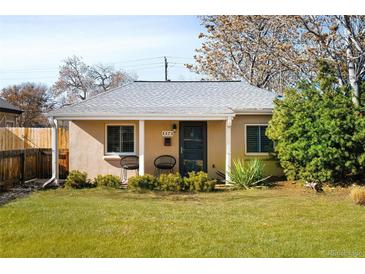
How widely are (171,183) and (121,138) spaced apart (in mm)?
2908

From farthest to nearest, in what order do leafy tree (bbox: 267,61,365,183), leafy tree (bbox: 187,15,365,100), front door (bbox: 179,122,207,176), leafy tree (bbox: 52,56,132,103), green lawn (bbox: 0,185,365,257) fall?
leafy tree (bbox: 52,56,132,103) < front door (bbox: 179,122,207,176) < leafy tree (bbox: 187,15,365,100) < leafy tree (bbox: 267,61,365,183) < green lawn (bbox: 0,185,365,257)

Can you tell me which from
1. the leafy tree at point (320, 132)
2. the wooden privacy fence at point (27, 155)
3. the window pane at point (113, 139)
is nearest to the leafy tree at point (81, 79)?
the wooden privacy fence at point (27, 155)

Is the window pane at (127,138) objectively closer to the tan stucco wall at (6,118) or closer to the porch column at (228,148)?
the porch column at (228,148)

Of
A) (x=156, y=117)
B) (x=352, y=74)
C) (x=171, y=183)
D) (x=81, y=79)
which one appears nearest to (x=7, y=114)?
(x=81, y=79)

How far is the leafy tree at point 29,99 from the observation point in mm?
25203

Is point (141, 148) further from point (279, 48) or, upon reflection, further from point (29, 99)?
point (29, 99)

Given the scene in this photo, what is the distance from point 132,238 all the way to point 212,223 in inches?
62.7

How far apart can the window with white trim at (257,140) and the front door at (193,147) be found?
145cm

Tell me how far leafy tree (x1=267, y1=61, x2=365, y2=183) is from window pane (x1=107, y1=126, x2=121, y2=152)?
4850mm

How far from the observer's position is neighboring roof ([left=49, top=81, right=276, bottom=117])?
1152 cm

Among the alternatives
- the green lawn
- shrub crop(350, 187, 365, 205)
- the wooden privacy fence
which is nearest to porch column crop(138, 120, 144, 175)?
the green lawn

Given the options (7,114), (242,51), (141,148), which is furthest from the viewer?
(242,51)

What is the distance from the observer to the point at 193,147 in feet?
41.8

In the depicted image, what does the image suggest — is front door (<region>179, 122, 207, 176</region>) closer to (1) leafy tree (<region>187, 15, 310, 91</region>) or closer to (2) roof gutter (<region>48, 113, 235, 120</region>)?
(2) roof gutter (<region>48, 113, 235, 120</region>)
